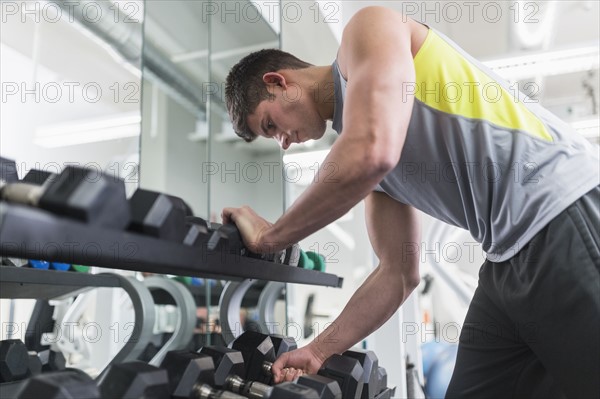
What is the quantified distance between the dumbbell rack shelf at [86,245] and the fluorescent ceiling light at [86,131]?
260 cm

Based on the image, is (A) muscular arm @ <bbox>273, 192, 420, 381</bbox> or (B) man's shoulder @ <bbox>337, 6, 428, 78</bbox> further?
(A) muscular arm @ <bbox>273, 192, 420, 381</bbox>

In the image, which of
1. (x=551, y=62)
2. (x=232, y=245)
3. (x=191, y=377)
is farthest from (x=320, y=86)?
(x=551, y=62)

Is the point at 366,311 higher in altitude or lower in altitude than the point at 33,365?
higher

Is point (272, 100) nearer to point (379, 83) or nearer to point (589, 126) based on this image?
point (379, 83)

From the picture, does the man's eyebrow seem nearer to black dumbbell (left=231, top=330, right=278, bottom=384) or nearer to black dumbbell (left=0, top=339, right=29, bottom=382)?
black dumbbell (left=231, top=330, right=278, bottom=384)

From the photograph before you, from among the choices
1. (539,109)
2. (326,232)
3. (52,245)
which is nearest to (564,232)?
(539,109)

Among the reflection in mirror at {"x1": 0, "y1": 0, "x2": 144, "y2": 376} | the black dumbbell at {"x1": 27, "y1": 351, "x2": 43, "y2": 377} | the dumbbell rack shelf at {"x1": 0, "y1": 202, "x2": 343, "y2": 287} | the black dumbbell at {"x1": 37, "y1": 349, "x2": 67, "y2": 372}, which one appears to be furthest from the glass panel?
the dumbbell rack shelf at {"x1": 0, "y1": 202, "x2": 343, "y2": 287}

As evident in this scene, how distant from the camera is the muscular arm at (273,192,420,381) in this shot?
50.1 inches

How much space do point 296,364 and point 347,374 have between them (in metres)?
0.19

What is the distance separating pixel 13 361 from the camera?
139 centimetres

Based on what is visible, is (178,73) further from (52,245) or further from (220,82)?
(52,245)

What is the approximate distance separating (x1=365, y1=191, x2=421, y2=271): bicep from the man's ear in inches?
17.0

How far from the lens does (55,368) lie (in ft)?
5.74

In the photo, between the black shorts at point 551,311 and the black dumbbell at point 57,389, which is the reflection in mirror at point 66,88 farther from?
the black shorts at point 551,311
